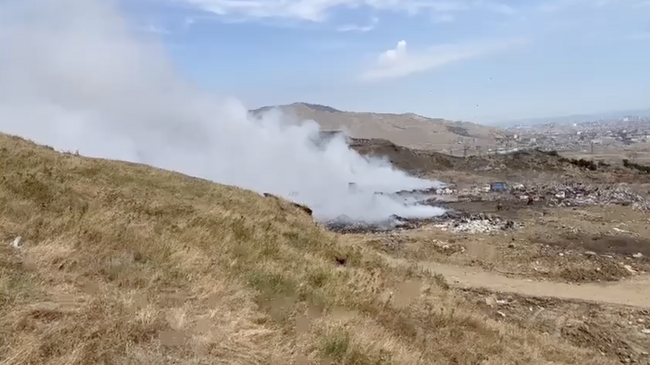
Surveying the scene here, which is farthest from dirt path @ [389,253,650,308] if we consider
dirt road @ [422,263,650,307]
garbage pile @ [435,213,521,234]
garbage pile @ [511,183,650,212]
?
garbage pile @ [511,183,650,212]

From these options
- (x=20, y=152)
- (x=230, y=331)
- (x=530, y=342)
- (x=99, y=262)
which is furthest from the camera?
(x=20, y=152)

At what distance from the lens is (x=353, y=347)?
16.2 feet

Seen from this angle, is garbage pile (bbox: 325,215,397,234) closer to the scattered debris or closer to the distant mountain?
the scattered debris

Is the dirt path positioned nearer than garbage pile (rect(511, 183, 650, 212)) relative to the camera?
Yes

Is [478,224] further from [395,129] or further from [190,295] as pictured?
[395,129]

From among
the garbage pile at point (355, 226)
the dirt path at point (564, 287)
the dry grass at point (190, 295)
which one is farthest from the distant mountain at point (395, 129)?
the dry grass at point (190, 295)

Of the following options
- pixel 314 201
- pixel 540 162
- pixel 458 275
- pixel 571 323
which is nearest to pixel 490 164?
pixel 540 162

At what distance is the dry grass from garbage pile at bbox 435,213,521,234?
11264mm

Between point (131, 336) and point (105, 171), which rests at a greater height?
point (105, 171)

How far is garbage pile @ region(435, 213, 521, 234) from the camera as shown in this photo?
72.5 ft

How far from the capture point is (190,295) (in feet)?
17.8

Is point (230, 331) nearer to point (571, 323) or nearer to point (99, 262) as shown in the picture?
point (99, 262)

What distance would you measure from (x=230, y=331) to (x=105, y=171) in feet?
31.6

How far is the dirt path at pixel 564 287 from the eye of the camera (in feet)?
44.1
